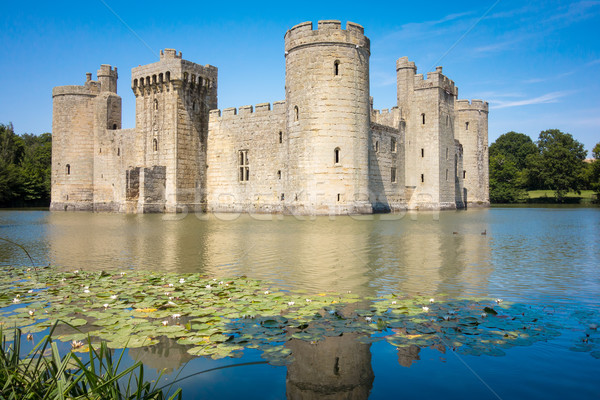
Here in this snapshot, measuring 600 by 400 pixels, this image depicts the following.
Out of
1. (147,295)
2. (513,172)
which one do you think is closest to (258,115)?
(147,295)

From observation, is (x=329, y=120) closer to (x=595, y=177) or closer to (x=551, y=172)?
(x=595, y=177)

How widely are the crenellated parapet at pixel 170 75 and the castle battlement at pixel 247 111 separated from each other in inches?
75.0

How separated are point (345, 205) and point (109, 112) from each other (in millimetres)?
21972

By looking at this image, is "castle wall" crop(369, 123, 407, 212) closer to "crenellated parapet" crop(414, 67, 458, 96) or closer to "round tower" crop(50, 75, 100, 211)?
"crenellated parapet" crop(414, 67, 458, 96)

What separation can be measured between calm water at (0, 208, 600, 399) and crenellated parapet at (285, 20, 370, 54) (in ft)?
39.3

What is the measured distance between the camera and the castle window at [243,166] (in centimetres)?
3095

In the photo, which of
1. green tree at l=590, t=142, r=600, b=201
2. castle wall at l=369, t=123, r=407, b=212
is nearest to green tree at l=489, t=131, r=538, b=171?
green tree at l=590, t=142, r=600, b=201

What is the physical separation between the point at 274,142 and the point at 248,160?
2520 millimetres

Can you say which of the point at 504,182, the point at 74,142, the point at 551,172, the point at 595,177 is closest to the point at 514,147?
the point at 504,182

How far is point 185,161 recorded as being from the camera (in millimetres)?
31031

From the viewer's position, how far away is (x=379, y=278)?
24.1 ft

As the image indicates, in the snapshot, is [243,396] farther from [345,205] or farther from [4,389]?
[345,205]

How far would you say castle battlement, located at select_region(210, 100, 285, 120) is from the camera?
28934 mm

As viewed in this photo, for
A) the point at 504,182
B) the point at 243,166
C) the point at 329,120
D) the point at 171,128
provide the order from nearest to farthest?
the point at 329,120 → the point at 171,128 → the point at 243,166 → the point at 504,182
